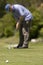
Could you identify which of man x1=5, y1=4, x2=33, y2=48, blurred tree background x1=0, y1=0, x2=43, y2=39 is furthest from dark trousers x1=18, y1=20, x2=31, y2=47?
blurred tree background x1=0, y1=0, x2=43, y2=39

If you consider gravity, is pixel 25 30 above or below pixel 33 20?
above

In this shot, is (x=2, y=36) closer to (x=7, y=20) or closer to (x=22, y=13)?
(x=7, y=20)

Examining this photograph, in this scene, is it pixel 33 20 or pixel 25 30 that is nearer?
pixel 25 30

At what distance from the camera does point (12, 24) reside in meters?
18.9

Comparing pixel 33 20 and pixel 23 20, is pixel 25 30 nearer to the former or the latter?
pixel 23 20

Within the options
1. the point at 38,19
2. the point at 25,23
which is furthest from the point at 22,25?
the point at 38,19

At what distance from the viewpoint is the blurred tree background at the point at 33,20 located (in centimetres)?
1719

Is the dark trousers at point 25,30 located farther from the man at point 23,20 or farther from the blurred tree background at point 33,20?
the blurred tree background at point 33,20

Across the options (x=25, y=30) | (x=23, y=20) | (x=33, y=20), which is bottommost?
(x=33, y=20)

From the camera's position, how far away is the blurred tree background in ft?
56.4

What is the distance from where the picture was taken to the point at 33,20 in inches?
703

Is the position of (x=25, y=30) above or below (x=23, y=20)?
below

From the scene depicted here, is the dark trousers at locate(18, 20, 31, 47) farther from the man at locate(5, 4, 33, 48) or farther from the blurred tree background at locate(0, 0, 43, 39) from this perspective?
the blurred tree background at locate(0, 0, 43, 39)

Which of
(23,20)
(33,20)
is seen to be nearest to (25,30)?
(23,20)
